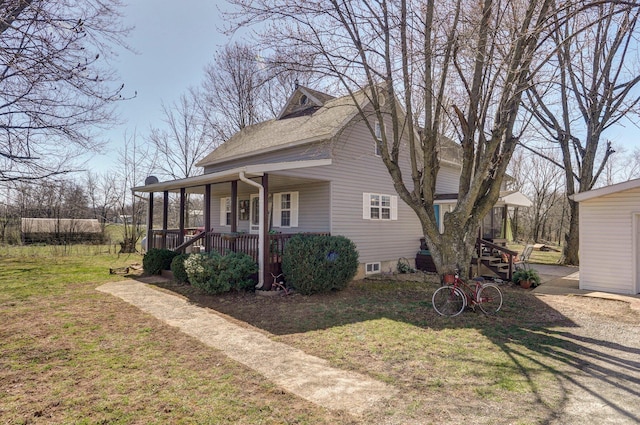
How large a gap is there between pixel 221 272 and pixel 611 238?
1023cm

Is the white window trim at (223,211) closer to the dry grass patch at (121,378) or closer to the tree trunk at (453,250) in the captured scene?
the dry grass patch at (121,378)

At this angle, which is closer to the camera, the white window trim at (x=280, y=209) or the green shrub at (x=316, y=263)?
the green shrub at (x=316, y=263)

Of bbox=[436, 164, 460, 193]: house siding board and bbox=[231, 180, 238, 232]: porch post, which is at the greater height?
bbox=[436, 164, 460, 193]: house siding board

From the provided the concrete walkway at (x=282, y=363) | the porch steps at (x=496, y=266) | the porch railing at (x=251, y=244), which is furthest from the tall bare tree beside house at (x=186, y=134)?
the porch steps at (x=496, y=266)

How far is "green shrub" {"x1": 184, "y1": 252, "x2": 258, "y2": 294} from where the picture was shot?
28.2 ft

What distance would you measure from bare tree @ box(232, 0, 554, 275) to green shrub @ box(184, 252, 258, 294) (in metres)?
4.30

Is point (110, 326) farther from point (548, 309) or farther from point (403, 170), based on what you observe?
point (403, 170)

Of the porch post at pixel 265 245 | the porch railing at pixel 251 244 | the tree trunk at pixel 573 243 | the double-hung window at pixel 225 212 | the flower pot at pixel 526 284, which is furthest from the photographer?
the tree trunk at pixel 573 243

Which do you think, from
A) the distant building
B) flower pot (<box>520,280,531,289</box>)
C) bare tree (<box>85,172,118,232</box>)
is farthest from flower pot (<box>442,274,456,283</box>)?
the distant building

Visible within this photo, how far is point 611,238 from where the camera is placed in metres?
9.30

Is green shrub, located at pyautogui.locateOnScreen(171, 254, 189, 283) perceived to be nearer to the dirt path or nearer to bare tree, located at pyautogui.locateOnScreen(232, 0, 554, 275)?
bare tree, located at pyautogui.locateOnScreen(232, 0, 554, 275)

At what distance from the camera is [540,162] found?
103 feet

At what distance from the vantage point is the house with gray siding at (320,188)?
9.64 m

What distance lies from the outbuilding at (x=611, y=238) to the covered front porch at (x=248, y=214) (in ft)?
23.6
